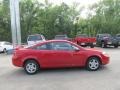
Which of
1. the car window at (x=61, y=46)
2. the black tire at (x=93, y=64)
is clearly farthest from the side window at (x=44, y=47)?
the black tire at (x=93, y=64)

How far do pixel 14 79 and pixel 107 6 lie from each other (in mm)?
42050

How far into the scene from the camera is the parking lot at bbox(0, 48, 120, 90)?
29.7ft

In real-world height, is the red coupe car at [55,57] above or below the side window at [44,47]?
below

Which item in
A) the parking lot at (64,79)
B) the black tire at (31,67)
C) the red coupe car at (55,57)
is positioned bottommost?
the parking lot at (64,79)

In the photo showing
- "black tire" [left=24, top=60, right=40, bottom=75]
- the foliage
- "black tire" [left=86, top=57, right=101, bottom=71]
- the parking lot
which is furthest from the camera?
the foliage

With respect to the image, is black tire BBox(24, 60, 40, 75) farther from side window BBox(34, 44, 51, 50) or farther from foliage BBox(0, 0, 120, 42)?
Answer: foliage BBox(0, 0, 120, 42)

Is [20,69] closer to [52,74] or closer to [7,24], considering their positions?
[52,74]

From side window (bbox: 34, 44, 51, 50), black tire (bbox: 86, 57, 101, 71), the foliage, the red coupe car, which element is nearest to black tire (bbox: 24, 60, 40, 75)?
the red coupe car

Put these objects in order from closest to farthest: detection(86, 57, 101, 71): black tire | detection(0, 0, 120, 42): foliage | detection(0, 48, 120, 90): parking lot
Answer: detection(0, 48, 120, 90): parking lot < detection(86, 57, 101, 71): black tire < detection(0, 0, 120, 42): foliage

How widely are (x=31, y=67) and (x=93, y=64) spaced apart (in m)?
2.78

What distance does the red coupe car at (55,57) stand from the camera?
11.7 m

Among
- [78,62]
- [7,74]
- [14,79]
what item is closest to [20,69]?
[7,74]

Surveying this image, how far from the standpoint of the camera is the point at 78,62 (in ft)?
38.8

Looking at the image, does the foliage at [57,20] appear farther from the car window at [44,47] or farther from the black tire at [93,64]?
the black tire at [93,64]
